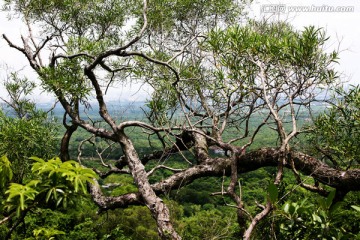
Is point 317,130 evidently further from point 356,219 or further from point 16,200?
point 16,200

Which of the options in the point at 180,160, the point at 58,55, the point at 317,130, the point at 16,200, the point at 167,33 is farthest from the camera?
the point at 180,160

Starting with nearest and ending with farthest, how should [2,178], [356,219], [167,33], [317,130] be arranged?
[2,178]
[356,219]
[317,130]
[167,33]

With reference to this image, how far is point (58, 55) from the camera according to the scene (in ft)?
15.6

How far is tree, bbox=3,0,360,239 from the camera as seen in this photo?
3.60 metres

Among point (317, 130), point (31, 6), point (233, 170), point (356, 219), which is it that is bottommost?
point (356, 219)

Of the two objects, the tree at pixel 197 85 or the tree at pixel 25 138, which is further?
the tree at pixel 25 138

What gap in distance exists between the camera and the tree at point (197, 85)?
11.8ft

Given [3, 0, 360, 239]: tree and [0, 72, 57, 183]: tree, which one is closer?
[3, 0, 360, 239]: tree

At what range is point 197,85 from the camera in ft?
16.3

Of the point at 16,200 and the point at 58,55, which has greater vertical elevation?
the point at 58,55

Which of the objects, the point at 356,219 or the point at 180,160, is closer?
the point at 356,219

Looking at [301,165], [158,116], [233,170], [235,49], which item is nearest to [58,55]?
[158,116]

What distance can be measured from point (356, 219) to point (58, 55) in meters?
4.38

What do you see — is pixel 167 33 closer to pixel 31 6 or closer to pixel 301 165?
pixel 31 6
